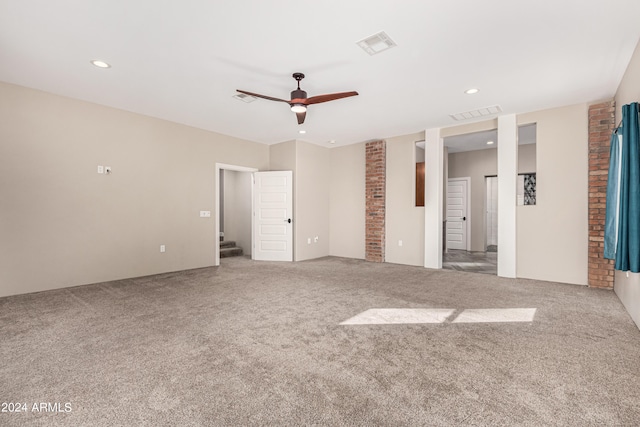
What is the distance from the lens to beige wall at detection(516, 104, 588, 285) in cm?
436

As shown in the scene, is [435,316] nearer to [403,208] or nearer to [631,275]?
[631,275]

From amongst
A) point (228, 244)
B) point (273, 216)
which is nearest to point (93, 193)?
point (273, 216)

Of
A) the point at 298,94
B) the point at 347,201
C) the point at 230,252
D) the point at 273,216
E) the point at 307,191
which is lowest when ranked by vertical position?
the point at 230,252

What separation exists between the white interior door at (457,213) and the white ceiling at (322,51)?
3.68m

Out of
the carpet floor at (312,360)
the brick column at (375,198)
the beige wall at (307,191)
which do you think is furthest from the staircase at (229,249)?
the carpet floor at (312,360)

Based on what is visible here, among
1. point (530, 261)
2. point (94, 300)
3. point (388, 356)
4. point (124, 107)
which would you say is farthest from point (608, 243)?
point (124, 107)

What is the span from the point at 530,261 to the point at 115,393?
5.46 m

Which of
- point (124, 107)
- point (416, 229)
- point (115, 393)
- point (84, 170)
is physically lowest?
point (115, 393)

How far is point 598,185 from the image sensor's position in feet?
13.7

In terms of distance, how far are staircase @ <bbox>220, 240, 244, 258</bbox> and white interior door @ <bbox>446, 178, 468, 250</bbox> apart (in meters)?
5.71

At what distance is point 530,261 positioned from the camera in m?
4.78

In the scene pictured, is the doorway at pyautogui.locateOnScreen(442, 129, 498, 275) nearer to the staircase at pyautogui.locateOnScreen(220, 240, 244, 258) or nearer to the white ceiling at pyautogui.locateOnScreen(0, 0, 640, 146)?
the white ceiling at pyautogui.locateOnScreen(0, 0, 640, 146)

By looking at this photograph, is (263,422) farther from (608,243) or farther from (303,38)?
(608,243)

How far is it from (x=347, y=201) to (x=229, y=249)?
121 inches
